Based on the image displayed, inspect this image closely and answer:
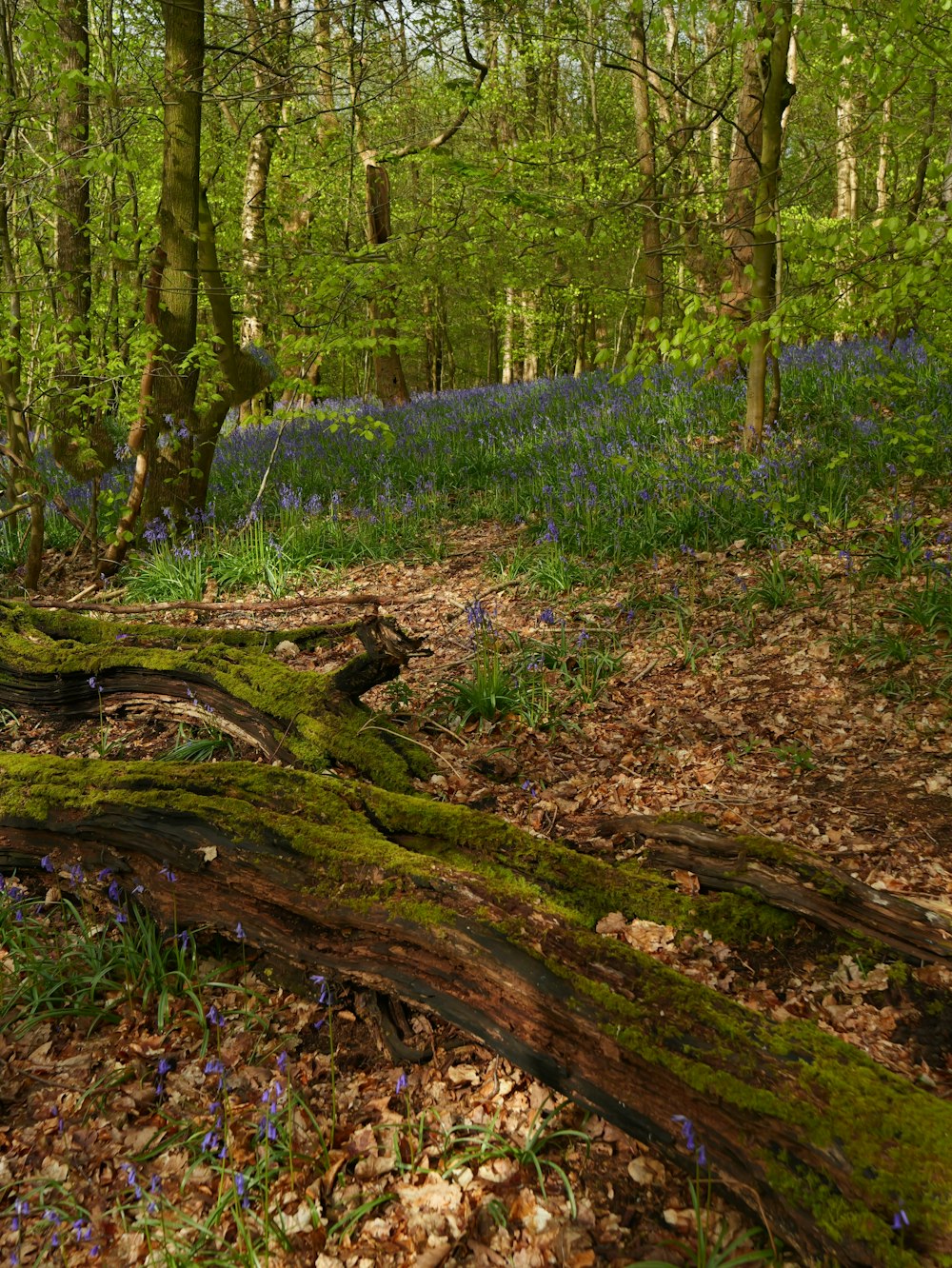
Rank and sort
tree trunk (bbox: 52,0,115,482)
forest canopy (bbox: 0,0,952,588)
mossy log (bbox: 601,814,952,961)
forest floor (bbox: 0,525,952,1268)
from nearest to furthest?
forest floor (bbox: 0,525,952,1268) < mossy log (bbox: 601,814,952,961) < forest canopy (bbox: 0,0,952,588) < tree trunk (bbox: 52,0,115,482)

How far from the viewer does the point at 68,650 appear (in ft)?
13.8

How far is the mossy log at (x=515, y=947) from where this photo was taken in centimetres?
168

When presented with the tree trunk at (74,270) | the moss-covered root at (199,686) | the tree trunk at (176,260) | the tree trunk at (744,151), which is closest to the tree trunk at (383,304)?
the tree trunk at (176,260)

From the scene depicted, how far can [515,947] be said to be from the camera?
7.45 feet

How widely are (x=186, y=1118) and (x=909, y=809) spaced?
307cm

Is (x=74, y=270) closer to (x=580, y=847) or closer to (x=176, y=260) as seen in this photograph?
(x=176, y=260)

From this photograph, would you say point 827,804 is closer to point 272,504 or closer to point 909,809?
point 909,809

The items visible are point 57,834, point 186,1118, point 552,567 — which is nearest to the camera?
point 186,1118

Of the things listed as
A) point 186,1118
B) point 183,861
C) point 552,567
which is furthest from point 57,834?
point 552,567

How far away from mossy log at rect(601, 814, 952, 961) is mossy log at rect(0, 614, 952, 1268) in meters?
0.14

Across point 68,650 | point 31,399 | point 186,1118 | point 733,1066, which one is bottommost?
point 186,1118

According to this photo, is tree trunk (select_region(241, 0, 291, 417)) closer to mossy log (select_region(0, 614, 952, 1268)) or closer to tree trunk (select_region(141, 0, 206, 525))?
tree trunk (select_region(141, 0, 206, 525))

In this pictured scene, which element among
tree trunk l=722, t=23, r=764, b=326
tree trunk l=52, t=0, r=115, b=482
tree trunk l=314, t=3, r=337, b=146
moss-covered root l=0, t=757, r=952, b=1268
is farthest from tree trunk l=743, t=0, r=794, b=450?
tree trunk l=52, t=0, r=115, b=482

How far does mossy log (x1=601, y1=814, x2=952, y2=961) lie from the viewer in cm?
250
